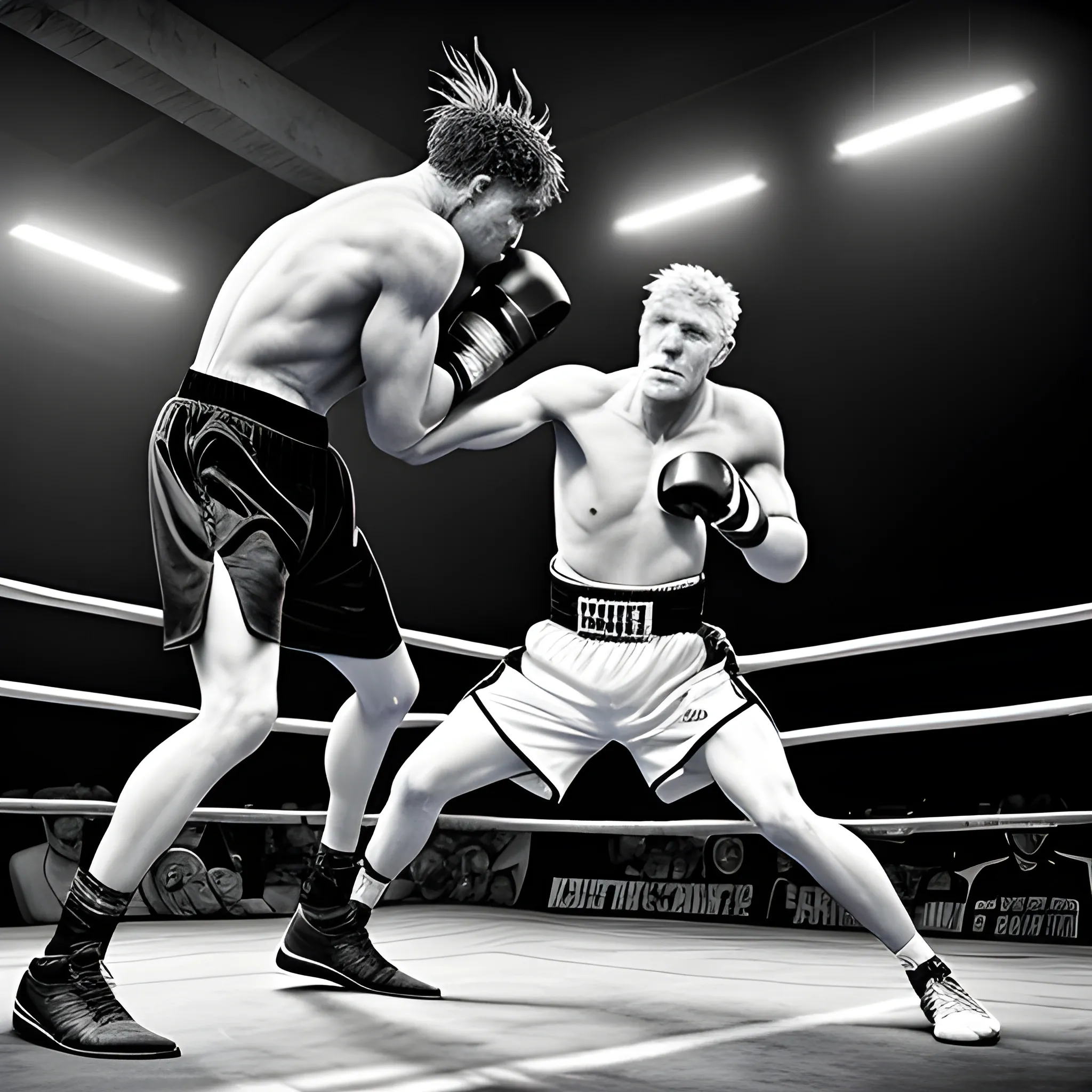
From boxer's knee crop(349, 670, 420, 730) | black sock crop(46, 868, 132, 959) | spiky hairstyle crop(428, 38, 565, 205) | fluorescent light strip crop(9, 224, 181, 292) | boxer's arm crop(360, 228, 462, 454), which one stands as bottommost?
black sock crop(46, 868, 132, 959)

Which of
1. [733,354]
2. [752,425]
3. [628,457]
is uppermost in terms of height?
[733,354]

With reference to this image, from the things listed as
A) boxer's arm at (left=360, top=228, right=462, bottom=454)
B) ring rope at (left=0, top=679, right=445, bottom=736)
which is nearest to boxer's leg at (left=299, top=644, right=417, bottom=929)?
ring rope at (left=0, top=679, right=445, bottom=736)

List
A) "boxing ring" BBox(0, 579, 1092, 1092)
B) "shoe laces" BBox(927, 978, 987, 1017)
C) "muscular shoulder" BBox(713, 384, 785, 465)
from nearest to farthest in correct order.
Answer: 1. "boxing ring" BBox(0, 579, 1092, 1092)
2. "shoe laces" BBox(927, 978, 987, 1017)
3. "muscular shoulder" BBox(713, 384, 785, 465)

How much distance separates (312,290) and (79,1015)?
976 mm

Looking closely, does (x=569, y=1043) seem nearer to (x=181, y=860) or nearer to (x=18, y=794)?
(x=181, y=860)

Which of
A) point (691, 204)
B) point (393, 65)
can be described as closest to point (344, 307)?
point (393, 65)

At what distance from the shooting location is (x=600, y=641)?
1.84 meters

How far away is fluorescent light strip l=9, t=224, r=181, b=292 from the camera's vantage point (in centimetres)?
387

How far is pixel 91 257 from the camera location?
4031 millimetres

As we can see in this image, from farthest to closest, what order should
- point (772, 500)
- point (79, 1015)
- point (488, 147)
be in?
point (772, 500)
point (488, 147)
point (79, 1015)

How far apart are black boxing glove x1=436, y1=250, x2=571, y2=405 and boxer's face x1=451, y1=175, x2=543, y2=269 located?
112 mm

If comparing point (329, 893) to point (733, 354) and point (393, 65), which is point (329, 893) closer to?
point (733, 354)

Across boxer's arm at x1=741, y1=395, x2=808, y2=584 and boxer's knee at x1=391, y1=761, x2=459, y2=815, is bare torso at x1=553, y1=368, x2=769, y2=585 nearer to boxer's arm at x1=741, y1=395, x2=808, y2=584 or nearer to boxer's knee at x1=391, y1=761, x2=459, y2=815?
boxer's arm at x1=741, y1=395, x2=808, y2=584

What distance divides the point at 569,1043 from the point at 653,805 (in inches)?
88.9
